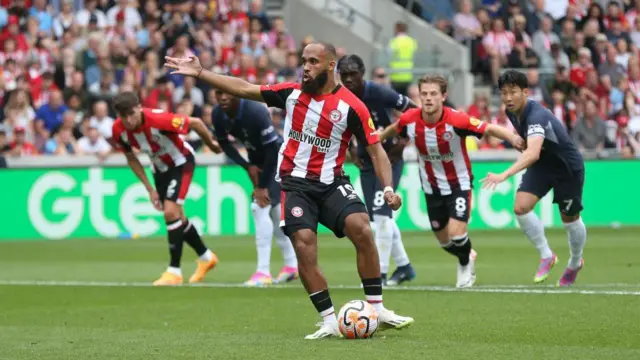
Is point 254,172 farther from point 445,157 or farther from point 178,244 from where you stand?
point 445,157

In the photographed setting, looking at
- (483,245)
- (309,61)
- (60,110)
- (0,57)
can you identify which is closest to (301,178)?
(309,61)

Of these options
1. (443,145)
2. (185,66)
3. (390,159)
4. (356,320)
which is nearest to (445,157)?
(443,145)

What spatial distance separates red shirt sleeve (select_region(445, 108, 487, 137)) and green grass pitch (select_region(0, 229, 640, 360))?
1.50 meters

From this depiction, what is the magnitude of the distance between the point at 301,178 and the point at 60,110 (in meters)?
15.0

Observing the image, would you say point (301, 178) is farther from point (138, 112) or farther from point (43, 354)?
point (138, 112)

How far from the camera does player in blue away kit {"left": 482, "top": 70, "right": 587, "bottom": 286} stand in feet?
42.8

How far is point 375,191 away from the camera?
1448 cm

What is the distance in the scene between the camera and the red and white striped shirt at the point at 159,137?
1479 cm

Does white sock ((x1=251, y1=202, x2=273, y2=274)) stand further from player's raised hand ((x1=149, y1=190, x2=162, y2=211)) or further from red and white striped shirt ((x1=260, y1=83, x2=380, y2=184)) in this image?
red and white striped shirt ((x1=260, y1=83, x2=380, y2=184))

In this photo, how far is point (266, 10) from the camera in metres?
31.5

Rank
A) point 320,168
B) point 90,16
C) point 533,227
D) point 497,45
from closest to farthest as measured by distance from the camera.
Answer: point 320,168, point 533,227, point 90,16, point 497,45

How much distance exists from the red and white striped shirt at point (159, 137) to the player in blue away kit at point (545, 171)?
370cm

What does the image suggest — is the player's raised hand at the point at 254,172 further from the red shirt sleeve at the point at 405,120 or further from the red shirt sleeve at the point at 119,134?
the red shirt sleeve at the point at 405,120

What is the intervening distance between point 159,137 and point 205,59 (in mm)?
11428
